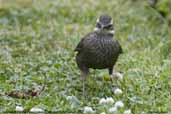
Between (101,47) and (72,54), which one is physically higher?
(101,47)

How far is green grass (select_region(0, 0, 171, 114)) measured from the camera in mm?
7691

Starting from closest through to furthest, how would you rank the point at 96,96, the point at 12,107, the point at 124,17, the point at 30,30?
the point at 12,107 → the point at 96,96 → the point at 30,30 → the point at 124,17

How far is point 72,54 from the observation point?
399 inches

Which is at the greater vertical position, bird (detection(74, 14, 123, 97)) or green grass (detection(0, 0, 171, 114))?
bird (detection(74, 14, 123, 97))

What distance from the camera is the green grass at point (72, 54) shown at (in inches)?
303

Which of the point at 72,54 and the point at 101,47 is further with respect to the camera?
the point at 72,54

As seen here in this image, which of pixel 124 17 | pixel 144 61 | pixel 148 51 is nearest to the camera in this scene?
pixel 144 61

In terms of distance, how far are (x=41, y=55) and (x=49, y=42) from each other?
88 centimetres

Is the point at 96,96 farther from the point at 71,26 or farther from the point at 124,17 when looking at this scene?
the point at 124,17

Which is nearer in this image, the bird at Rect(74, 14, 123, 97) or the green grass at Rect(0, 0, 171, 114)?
the green grass at Rect(0, 0, 171, 114)

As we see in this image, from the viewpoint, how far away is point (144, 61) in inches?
385

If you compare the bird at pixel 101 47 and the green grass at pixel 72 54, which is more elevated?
the bird at pixel 101 47

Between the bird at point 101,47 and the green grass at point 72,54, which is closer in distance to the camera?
the green grass at point 72,54

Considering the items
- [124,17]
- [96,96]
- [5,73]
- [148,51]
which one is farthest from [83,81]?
[124,17]
